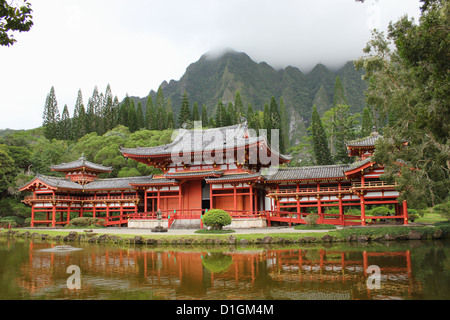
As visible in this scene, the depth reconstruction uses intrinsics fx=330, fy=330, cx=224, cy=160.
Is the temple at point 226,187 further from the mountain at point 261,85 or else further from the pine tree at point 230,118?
the mountain at point 261,85

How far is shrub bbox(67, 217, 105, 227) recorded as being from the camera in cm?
3169

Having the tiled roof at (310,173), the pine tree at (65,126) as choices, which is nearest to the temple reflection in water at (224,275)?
the tiled roof at (310,173)

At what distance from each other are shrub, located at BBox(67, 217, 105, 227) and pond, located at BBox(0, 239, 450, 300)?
48.4 feet

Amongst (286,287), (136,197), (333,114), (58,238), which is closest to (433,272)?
(286,287)

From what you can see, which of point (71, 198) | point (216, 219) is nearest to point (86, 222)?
point (71, 198)

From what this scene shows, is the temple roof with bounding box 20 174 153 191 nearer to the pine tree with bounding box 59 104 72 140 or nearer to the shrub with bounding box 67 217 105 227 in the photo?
the shrub with bounding box 67 217 105 227

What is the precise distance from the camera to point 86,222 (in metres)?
32.2

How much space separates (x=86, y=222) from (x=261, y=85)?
107598 mm

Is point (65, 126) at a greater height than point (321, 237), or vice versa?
point (65, 126)

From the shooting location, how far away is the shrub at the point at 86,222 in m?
31.7

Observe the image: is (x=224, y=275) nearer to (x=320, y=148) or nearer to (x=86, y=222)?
(x=86, y=222)

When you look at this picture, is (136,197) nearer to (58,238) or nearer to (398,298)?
(58,238)

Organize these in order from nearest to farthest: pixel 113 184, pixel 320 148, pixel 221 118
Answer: pixel 113 184 → pixel 320 148 → pixel 221 118

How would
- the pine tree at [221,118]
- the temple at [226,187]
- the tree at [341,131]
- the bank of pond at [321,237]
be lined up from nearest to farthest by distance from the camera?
1. the bank of pond at [321,237]
2. the temple at [226,187]
3. the tree at [341,131]
4. the pine tree at [221,118]
